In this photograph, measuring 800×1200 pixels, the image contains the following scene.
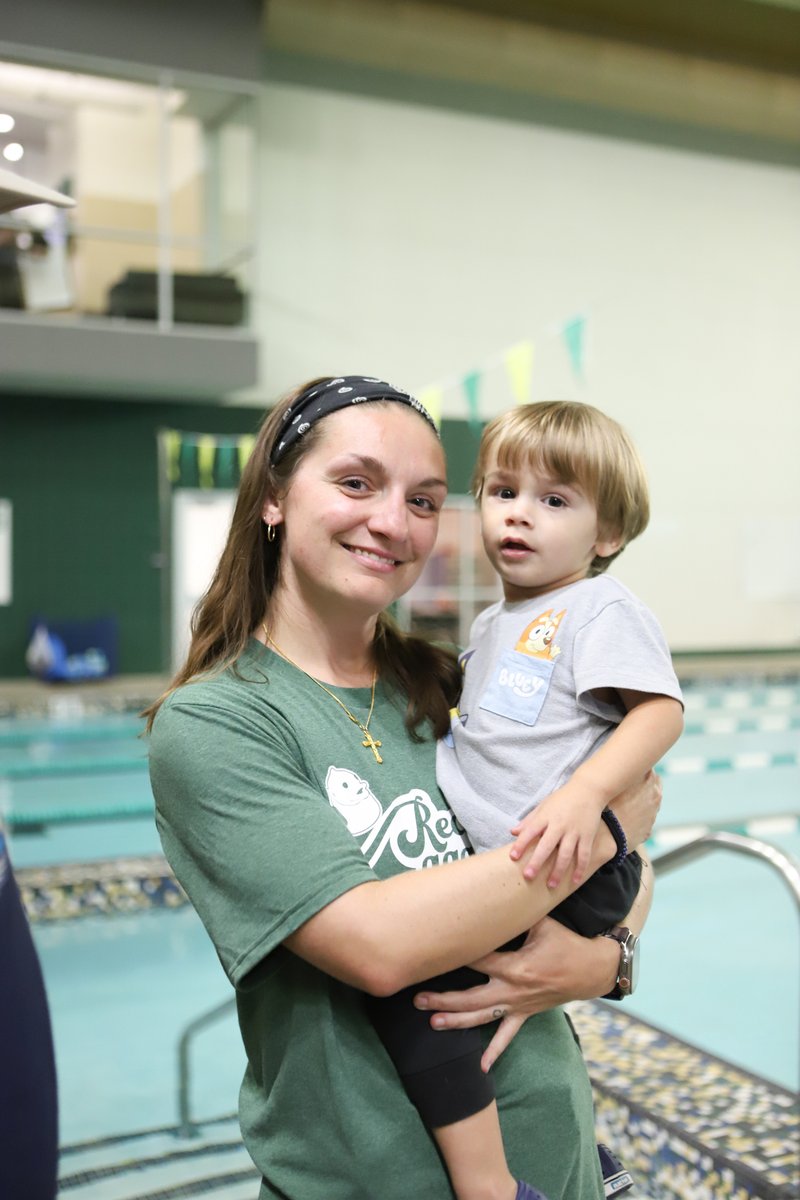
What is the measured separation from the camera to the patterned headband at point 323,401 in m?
1.29

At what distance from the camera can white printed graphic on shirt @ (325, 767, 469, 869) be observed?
1225 mm

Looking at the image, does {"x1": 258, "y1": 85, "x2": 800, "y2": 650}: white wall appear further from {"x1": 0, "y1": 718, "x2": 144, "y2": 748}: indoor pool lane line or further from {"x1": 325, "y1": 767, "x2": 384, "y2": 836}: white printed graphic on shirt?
{"x1": 325, "y1": 767, "x2": 384, "y2": 836}: white printed graphic on shirt

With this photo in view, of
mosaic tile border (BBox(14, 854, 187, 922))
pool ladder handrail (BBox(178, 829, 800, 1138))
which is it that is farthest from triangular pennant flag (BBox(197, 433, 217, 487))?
pool ladder handrail (BBox(178, 829, 800, 1138))

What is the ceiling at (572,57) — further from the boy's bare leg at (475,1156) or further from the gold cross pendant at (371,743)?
the boy's bare leg at (475,1156)

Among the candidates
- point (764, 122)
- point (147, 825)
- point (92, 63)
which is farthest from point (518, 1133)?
point (764, 122)

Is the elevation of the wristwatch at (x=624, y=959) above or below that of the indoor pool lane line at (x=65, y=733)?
above

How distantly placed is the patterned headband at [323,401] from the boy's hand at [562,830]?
44 centimetres

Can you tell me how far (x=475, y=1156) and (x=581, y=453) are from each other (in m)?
0.80

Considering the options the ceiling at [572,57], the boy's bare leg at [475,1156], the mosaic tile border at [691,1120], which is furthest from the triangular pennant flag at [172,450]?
the boy's bare leg at [475,1156]

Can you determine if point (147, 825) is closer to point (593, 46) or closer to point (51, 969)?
point (51, 969)

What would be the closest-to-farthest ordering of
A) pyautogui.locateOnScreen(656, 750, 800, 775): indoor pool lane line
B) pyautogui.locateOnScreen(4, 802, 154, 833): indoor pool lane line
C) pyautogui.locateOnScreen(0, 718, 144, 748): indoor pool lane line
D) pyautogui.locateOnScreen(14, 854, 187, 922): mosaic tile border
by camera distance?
1. pyautogui.locateOnScreen(14, 854, 187, 922): mosaic tile border
2. pyautogui.locateOnScreen(4, 802, 154, 833): indoor pool lane line
3. pyautogui.locateOnScreen(656, 750, 800, 775): indoor pool lane line
4. pyautogui.locateOnScreen(0, 718, 144, 748): indoor pool lane line

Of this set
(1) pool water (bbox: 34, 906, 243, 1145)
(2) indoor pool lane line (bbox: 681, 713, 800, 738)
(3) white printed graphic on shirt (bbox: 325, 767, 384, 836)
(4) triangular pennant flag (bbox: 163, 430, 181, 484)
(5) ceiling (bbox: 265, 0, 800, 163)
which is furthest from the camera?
(5) ceiling (bbox: 265, 0, 800, 163)

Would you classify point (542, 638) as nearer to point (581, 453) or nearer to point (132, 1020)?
point (581, 453)

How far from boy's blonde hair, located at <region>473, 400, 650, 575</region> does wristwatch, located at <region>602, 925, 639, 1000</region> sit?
0.49 metres
